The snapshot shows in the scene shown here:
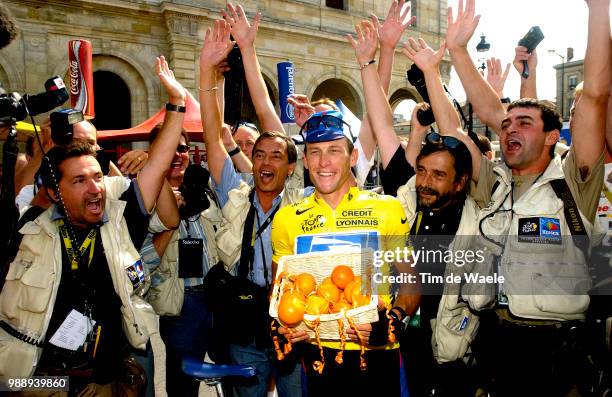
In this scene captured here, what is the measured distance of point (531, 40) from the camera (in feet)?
12.4

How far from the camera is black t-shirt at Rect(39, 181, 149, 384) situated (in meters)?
2.29

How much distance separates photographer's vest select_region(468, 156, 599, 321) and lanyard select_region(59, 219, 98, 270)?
2299 mm

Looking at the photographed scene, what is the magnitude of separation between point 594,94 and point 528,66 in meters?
1.72

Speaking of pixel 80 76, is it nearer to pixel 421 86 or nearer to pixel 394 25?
pixel 394 25

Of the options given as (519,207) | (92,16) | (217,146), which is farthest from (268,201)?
(92,16)

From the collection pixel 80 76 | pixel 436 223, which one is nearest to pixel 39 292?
pixel 436 223

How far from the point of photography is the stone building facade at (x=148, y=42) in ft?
40.4

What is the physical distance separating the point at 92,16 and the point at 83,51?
15.9 feet

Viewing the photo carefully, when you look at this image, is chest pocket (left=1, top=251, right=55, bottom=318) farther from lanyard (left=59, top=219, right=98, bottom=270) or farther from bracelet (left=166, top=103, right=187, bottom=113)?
bracelet (left=166, top=103, right=187, bottom=113)

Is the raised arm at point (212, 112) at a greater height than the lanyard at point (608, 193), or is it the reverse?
the raised arm at point (212, 112)

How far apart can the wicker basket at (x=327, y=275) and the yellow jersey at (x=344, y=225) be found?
0.21 metres

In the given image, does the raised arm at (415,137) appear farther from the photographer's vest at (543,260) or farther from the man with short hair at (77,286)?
the man with short hair at (77,286)

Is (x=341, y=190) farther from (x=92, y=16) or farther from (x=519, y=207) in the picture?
(x=92, y=16)

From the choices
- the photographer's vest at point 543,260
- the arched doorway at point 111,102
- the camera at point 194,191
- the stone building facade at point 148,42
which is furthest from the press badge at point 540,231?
the arched doorway at point 111,102
